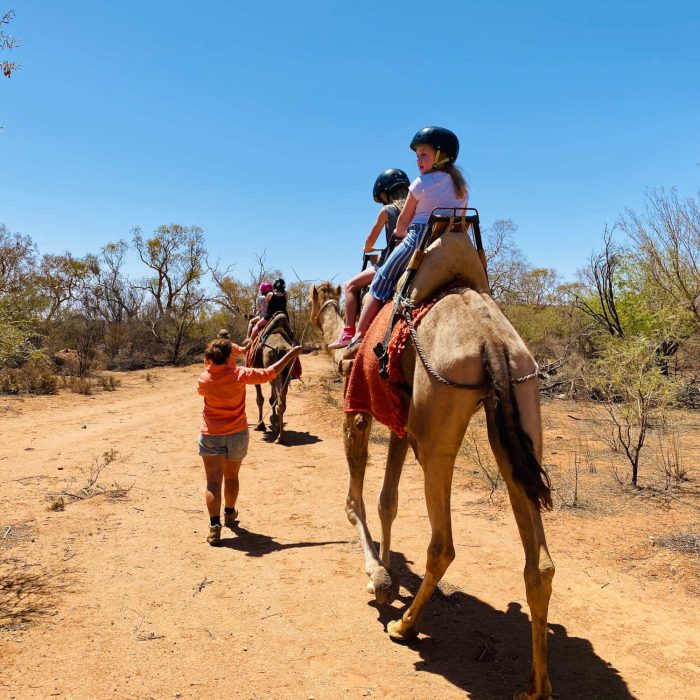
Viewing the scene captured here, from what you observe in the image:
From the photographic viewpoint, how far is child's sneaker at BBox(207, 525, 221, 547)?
4.98 meters

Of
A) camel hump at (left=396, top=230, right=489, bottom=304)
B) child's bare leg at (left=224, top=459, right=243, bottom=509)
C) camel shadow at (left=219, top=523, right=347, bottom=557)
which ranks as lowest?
camel shadow at (left=219, top=523, right=347, bottom=557)

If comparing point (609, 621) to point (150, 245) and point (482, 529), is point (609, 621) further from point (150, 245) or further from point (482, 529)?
point (150, 245)

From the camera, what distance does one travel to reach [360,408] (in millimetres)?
4062

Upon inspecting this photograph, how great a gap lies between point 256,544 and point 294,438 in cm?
484

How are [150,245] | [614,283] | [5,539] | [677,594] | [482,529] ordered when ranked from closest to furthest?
[677,594] < [5,539] < [482,529] < [614,283] < [150,245]

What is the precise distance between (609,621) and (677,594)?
0.76 metres

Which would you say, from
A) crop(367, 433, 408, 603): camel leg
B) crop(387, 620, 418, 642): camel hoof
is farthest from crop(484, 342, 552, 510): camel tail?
crop(367, 433, 408, 603): camel leg

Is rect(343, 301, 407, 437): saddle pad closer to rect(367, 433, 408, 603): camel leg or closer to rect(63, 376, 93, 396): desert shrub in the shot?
rect(367, 433, 408, 603): camel leg

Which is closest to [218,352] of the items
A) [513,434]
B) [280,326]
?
[513,434]

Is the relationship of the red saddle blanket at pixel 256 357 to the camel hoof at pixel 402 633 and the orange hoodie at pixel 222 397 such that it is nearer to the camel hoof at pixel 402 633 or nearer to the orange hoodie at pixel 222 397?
the orange hoodie at pixel 222 397

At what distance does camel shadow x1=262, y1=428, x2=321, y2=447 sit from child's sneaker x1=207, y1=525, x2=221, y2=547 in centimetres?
439

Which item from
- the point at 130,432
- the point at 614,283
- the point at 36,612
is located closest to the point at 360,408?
the point at 36,612

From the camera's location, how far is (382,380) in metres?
3.64

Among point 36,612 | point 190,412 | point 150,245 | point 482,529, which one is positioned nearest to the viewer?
point 36,612
